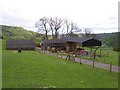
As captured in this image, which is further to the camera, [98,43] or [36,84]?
[98,43]

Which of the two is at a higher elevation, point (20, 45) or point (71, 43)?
point (71, 43)

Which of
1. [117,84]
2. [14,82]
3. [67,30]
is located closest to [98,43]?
[117,84]

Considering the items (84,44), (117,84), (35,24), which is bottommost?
(117,84)

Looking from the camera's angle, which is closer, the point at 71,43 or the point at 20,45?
the point at 71,43

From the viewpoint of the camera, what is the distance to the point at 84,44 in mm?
48312

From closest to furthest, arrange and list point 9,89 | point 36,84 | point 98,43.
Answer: point 9,89, point 36,84, point 98,43

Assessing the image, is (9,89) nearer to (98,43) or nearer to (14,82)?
(14,82)

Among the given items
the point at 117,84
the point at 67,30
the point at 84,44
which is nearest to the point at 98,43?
the point at 84,44

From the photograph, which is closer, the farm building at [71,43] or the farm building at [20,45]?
the farm building at [71,43]

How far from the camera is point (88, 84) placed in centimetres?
1772

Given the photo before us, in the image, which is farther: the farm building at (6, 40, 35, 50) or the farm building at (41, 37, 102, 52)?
the farm building at (6, 40, 35, 50)

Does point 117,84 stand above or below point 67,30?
below

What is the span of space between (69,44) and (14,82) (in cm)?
4490

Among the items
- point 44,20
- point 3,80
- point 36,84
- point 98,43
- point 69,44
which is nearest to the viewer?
point 36,84
